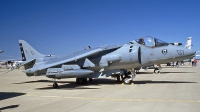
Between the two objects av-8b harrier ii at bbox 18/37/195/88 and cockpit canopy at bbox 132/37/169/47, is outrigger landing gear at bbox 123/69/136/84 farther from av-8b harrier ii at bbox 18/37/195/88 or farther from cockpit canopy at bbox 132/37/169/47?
cockpit canopy at bbox 132/37/169/47

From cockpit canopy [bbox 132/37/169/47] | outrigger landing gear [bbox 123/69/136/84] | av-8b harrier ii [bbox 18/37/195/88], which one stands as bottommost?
outrigger landing gear [bbox 123/69/136/84]

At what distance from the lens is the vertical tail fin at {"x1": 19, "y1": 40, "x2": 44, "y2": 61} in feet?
52.3

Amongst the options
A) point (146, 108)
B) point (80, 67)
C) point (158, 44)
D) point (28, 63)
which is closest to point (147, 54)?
point (158, 44)

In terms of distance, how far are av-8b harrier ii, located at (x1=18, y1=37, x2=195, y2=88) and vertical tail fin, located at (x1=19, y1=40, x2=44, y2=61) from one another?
3848mm

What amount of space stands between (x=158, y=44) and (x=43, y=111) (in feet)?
28.6

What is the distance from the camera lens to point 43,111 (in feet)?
19.3

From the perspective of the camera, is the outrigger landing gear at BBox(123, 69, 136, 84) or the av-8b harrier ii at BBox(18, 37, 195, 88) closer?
the av-8b harrier ii at BBox(18, 37, 195, 88)

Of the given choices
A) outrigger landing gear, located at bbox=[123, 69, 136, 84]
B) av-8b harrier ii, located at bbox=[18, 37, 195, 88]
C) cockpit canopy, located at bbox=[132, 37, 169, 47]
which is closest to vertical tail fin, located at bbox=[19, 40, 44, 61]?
av-8b harrier ii, located at bbox=[18, 37, 195, 88]

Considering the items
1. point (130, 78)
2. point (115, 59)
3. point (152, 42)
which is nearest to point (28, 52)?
point (115, 59)

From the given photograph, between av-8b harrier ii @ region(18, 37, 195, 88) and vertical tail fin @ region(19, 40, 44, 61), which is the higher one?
vertical tail fin @ region(19, 40, 44, 61)

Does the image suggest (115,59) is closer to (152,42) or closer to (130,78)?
(130,78)

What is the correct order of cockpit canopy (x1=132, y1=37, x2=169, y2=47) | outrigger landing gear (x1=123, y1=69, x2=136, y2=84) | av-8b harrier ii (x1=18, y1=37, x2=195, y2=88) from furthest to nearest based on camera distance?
outrigger landing gear (x1=123, y1=69, x2=136, y2=84), cockpit canopy (x1=132, y1=37, x2=169, y2=47), av-8b harrier ii (x1=18, y1=37, x2=195, y2=88)

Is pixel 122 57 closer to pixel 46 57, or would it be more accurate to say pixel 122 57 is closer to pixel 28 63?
pixel 46 57

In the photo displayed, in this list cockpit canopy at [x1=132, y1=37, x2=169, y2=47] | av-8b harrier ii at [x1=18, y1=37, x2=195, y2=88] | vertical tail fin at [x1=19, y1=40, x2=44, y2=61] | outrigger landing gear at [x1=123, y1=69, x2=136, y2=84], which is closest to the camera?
av-8b harrier ii at [x1=18, y1=37, x2=195, y2=88]
